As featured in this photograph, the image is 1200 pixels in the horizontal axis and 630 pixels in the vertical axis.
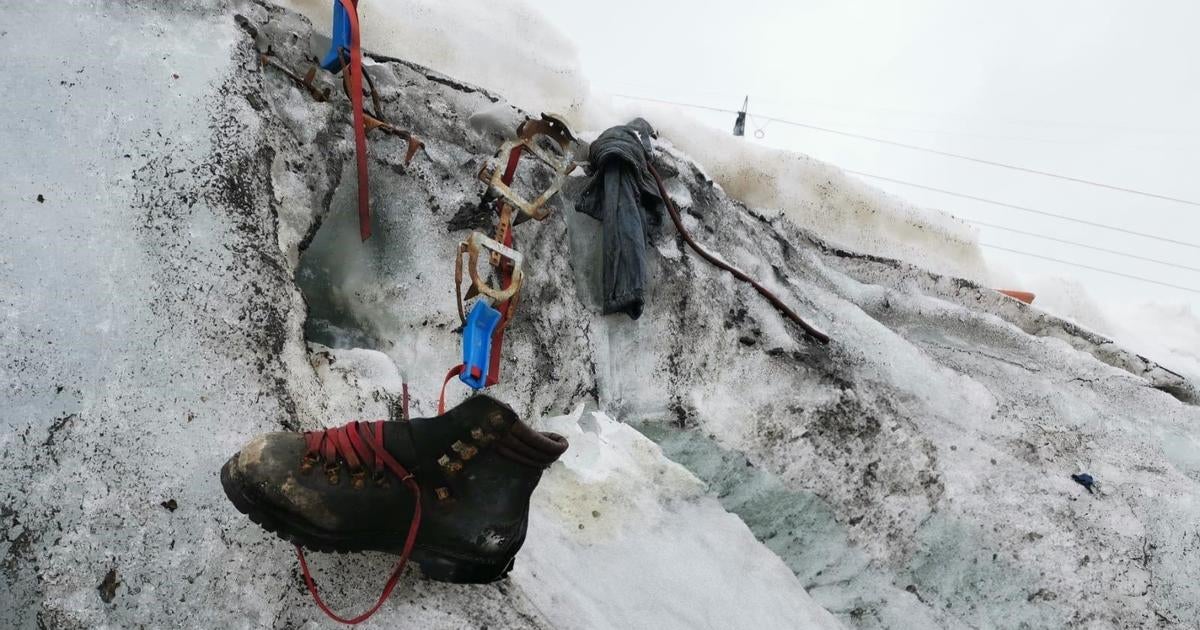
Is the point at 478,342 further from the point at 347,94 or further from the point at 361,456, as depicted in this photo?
the point at 347,94

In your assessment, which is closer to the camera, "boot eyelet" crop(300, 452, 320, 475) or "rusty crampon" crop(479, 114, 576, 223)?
"boot eyelet" crop(300, 452, 320, 475)

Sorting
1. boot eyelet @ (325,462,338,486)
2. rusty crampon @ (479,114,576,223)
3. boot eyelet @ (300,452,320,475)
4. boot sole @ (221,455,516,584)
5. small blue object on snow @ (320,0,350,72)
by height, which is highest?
small blue object on snow @ (320,0,350,72)

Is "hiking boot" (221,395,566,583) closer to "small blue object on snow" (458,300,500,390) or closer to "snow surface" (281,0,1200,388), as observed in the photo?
"small blue object on snow" (458,300,500,390)

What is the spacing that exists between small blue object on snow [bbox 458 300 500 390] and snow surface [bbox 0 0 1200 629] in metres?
0.48

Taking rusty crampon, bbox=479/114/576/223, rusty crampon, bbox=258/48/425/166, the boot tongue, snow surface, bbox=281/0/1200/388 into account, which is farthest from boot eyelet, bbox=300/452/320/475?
snow surface, bbox=281/0/1200/388

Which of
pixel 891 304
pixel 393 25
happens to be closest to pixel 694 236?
pixel 891 304

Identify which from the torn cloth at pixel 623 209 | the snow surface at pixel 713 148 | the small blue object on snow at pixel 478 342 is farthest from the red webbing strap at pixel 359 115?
the snow surface at pixel 713 148

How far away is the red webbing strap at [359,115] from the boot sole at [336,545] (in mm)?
1148

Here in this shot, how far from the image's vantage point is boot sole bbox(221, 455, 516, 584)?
1.60 metres

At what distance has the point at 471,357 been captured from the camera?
2.01 meters

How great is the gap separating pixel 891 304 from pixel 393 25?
3.09 meters

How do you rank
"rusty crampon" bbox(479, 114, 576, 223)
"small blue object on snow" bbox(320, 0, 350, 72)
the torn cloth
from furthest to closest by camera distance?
the torn cloth, "small blue object on snow" bbox(320, 0, 350, 72), "rusty crampon" bbox(479, 114, 576, 223)

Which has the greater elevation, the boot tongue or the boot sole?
the boot tongue

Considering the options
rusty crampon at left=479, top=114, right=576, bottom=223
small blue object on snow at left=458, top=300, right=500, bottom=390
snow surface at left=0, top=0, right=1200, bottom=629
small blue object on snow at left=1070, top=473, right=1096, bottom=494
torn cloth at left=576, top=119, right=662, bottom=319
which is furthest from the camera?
small blue object on snow at left=1070, top=473, right=1096, bottom=494
